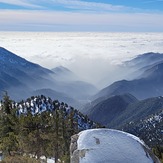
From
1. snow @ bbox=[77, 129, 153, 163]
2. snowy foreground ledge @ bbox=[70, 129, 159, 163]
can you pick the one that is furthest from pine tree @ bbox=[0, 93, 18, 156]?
snow @ bbox=[77, 129, 153, 163]

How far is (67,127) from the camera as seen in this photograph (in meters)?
75.8

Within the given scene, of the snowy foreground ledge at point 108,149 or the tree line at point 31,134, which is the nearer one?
the snowy foreground ledge at point 108,149

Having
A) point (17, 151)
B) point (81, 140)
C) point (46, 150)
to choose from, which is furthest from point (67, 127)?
point (81, 140)

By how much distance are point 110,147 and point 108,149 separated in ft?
0.93

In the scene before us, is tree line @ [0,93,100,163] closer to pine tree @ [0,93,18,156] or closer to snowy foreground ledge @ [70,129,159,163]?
pine tree @ [0,93,18,156]

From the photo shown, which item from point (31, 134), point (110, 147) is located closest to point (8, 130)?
point (31, 134)

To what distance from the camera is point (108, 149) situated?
92.1 ft

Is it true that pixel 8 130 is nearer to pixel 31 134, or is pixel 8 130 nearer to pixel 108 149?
pixel 31 134

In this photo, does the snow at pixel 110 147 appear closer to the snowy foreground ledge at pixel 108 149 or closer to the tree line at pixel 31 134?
the snowy foreground ledge at pixel 108 149

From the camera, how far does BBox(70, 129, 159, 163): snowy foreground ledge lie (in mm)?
27344

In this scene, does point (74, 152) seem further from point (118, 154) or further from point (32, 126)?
point (32, 126)

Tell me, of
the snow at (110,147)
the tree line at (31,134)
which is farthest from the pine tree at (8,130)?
the snow at (110,147)

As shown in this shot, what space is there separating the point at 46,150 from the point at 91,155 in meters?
38.9

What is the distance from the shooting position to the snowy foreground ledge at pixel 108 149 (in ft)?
89.7
